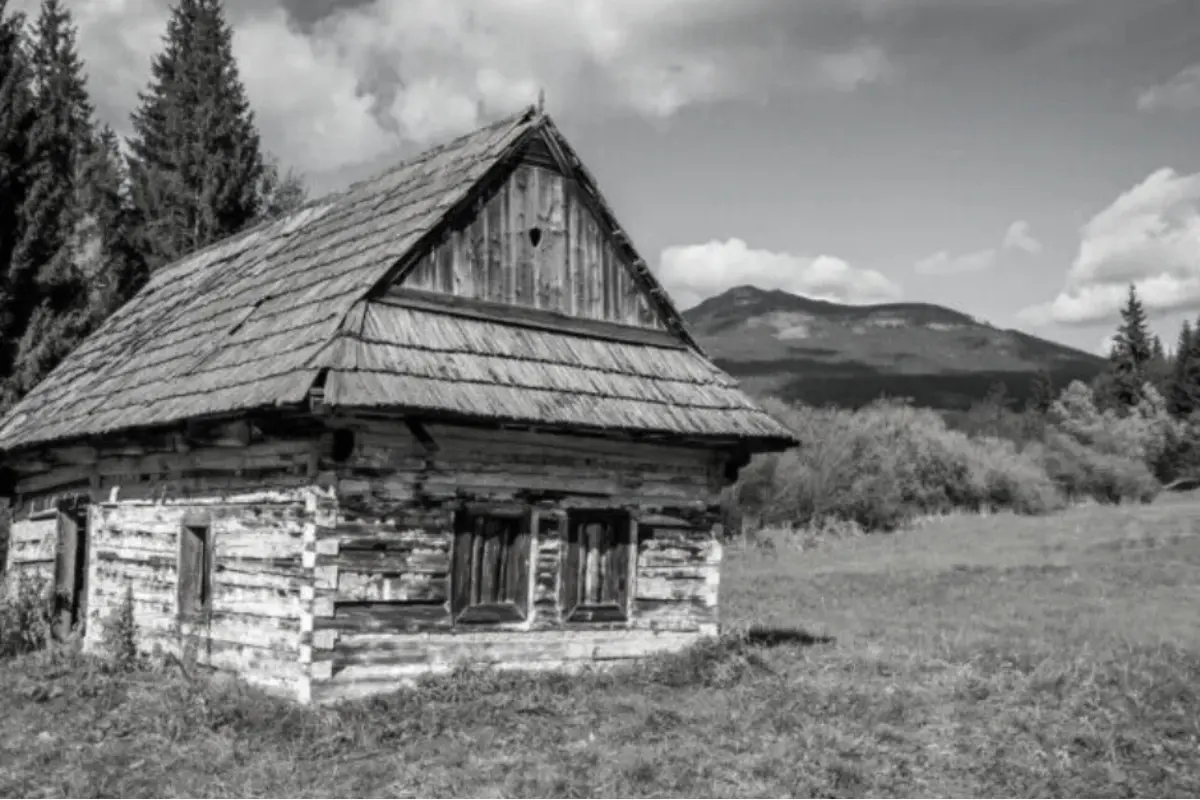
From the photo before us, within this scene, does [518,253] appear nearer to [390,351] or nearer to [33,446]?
[390,351]

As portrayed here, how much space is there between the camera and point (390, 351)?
10.1 meters

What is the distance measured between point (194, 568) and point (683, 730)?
16.5 feet

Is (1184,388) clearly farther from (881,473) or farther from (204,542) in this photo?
(204,542)

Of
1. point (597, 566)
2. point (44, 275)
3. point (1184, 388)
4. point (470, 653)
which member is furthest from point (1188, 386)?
point (470, 653)

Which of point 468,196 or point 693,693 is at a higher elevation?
point 468,196

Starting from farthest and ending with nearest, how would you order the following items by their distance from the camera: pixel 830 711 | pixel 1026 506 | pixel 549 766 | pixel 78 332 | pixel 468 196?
pixel 1026 506, pixel 78 332, pixel 468 196, pixel 830 711, pixel 549 766

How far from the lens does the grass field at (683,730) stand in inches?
305

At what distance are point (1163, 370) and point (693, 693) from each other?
94889 mm

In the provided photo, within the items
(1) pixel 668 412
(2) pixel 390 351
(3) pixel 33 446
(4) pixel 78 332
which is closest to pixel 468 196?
(2) pixel 390 351

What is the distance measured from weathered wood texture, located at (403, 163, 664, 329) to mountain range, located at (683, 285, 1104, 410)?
93810 millimetres

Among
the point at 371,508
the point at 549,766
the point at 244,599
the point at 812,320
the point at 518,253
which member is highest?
the point at 812,320

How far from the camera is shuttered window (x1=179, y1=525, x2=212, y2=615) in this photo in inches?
433

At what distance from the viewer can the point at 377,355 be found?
9.94 metres

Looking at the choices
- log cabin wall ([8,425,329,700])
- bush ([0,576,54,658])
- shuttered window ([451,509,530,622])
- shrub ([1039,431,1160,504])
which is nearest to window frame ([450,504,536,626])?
shuttered window ([451,509,530,622])
